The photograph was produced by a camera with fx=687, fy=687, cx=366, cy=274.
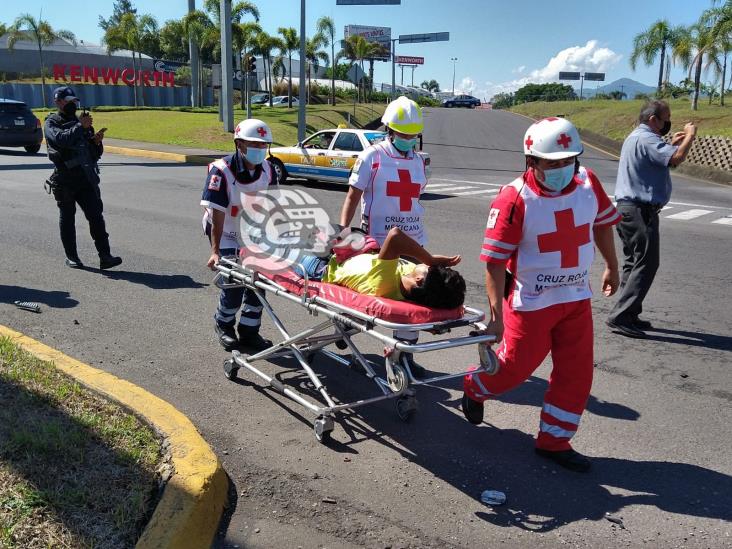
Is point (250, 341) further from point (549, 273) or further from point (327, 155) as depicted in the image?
point (327, 155)

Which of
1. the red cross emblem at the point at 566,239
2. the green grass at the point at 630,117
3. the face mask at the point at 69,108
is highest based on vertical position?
the green grass at the point at 630,117

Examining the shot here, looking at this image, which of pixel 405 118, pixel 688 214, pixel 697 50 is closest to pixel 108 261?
pixel 405 118

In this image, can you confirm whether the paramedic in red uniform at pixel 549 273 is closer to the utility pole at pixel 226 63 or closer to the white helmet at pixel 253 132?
the white helmet at pixel 253 132

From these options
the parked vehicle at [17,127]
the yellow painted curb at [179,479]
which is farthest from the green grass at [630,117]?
the yellow painted curb at [179,479]

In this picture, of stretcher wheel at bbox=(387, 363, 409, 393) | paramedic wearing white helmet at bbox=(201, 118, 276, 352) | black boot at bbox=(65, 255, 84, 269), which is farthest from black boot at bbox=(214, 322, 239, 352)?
black boot at bbox=(65, 255, 84, 269)

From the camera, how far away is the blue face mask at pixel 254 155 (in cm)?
515

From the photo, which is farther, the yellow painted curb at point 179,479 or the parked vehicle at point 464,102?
the parked vehicle at point 464,102

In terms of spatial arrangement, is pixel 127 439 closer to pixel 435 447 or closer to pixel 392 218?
pixel 435 447

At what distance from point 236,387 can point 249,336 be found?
0.71 meters

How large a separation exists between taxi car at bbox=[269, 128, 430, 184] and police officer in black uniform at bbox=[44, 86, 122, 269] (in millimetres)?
8399

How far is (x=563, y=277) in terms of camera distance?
3.69 meters

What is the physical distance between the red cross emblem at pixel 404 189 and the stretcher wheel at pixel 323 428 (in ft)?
5.34

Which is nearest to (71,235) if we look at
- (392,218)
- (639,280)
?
(392,218)

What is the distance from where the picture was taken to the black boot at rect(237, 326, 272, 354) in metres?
5.47
